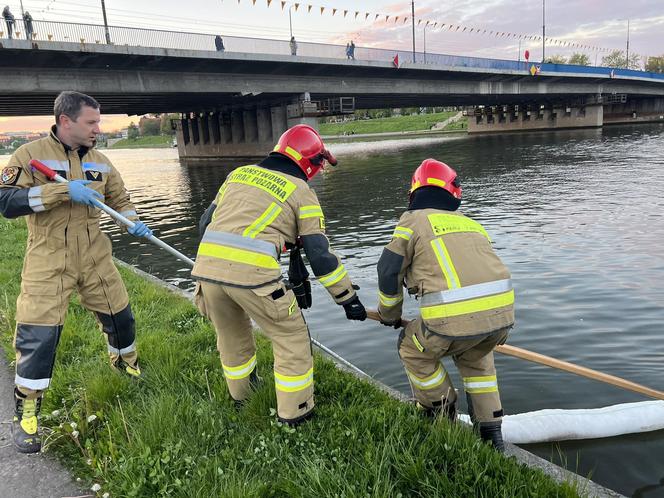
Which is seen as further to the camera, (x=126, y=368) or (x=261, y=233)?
(x=126, y=368)

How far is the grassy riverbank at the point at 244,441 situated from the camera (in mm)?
2648

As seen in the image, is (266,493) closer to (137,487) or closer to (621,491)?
(137,487)

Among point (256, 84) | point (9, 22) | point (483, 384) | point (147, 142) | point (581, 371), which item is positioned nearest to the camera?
point (483, 384)

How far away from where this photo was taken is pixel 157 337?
4.83 metres

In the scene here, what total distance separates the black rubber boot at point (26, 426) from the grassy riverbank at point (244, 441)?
3.9 inches

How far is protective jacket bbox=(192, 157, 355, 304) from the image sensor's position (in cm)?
318

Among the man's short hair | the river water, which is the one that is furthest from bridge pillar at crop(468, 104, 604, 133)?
the man's short hair

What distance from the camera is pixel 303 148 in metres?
3.50

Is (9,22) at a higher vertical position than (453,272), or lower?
higher

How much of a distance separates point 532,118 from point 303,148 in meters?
67.9

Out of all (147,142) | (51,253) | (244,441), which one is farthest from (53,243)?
(147,142)

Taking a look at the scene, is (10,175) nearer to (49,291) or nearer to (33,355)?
(49,291)

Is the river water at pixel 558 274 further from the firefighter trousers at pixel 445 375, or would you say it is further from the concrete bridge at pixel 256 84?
the concrete bridge at pixel 256 84

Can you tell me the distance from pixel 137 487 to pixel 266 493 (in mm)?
701
